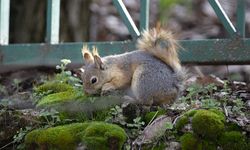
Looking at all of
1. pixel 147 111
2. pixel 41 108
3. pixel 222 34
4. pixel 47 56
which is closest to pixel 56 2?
pixel 47 56

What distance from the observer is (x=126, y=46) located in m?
4.77

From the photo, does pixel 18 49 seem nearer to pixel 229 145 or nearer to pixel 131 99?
pixel 131 99

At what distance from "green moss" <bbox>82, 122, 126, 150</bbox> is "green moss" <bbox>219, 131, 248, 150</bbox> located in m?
0.52

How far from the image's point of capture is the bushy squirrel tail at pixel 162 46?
420cm

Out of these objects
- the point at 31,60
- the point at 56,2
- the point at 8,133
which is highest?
the point at 56,2

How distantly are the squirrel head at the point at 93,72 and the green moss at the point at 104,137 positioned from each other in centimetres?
76

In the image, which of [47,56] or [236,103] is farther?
[47,56]

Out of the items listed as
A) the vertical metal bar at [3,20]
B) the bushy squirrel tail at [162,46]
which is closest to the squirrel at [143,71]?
the bushy squirrel tail at [162,46]

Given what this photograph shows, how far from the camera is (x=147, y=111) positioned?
3803mm

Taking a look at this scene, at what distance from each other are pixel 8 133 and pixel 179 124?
105 cm

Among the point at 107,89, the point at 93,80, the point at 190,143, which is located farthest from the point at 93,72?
the point at 190,143

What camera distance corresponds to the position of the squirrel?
A: 13.3 feet

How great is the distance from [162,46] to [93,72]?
21.1 inches

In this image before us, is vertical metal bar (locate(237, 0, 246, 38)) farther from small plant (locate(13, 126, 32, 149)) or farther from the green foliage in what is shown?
small plant (locate(13, 126, 32, 149))
